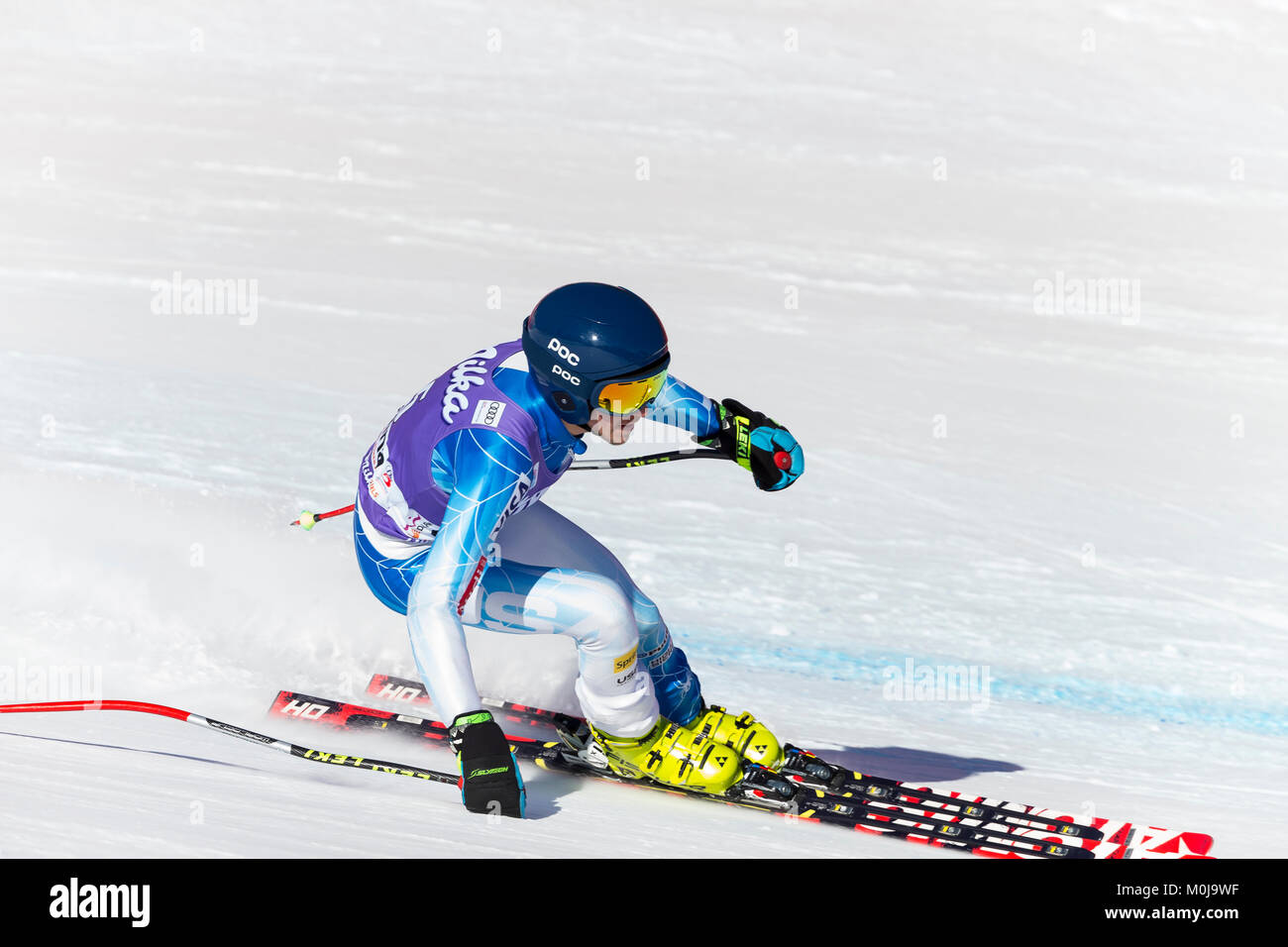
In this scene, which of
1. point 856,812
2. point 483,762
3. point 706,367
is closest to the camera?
point 483,762

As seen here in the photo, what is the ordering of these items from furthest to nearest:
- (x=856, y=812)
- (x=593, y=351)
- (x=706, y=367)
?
(x=706, y=367) < (x=856, y=812) < (x=593, y=351)

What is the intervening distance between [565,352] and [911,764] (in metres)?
2.33

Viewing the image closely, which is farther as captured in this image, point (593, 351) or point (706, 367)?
point (706, 367)

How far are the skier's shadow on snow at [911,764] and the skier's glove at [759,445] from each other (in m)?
1.16

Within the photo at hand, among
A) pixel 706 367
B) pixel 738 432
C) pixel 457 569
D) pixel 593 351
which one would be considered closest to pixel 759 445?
pixel 738 432

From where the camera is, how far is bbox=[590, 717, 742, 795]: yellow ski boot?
4820mm

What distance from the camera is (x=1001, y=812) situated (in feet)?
16.0

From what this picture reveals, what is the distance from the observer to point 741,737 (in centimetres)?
500

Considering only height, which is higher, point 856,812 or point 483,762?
point 483,762

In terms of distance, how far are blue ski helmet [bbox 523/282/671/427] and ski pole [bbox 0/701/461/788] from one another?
124 centimetres

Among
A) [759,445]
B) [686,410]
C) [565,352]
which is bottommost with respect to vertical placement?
[759,445]

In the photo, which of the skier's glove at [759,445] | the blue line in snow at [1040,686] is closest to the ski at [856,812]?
the skier's glove at [759,445]

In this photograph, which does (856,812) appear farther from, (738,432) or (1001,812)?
(738,432)
